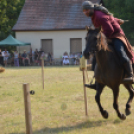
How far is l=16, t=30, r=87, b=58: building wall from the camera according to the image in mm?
30403

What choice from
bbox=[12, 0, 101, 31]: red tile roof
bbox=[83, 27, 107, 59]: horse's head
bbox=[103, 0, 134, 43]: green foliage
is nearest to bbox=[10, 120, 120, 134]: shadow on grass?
bbox=[83, 27, 107, 59]: horse's head

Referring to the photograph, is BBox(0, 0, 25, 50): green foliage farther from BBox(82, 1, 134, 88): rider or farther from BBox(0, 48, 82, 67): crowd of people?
BBox(82, 1, 134, 88): rider

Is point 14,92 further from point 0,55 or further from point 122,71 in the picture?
point 0,55

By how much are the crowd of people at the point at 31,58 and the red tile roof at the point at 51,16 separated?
3.06 metres

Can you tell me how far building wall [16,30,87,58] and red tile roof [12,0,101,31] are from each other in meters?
0.52

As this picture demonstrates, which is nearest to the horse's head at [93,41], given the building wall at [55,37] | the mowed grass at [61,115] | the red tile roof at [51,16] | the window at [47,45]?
the mowed grass at [61,115]

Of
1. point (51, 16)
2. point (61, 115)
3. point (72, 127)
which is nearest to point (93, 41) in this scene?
point (72, 127)

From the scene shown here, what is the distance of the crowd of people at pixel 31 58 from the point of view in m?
27.8

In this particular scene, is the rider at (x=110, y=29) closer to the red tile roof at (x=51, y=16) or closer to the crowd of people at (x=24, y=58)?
the crowd of people at (x=24, y=58)

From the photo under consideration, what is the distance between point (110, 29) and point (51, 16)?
25807 mm

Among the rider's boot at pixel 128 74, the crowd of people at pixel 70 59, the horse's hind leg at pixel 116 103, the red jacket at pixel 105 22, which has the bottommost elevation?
the crowd of people at pixel 70 59

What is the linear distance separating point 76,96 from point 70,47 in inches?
810

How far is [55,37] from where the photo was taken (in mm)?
30516

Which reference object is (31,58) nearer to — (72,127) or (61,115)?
(61,115)
